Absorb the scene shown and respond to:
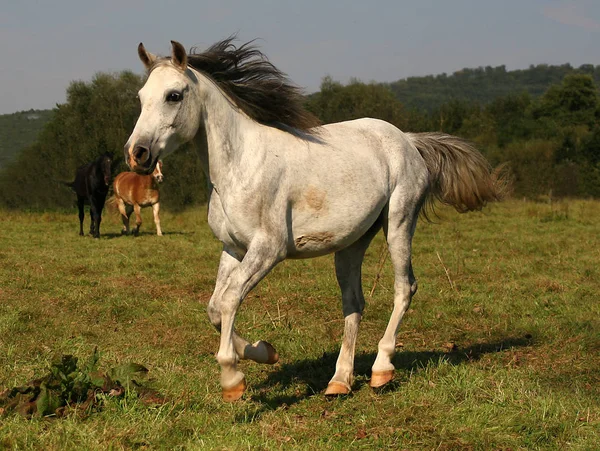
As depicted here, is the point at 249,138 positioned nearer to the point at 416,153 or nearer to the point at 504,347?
the point at 416,153

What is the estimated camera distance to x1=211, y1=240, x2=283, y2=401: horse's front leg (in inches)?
163

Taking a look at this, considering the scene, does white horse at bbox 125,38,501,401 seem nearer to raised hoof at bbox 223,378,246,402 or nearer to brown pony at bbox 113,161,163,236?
raised hoof at bbox 223,378,246,402

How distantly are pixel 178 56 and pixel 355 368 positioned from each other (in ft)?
9.31

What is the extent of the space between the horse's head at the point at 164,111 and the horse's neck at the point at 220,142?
124 mm

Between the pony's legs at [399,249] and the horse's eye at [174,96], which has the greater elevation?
the horse's eye at [174,96]

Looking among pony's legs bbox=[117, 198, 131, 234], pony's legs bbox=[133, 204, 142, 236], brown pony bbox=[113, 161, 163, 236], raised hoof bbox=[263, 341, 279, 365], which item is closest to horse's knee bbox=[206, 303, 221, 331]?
raised hoof bbox=[263, 341, 279, 365]

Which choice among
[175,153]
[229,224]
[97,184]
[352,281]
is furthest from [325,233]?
[175,153]

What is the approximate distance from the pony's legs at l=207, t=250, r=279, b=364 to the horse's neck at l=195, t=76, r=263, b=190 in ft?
1.83

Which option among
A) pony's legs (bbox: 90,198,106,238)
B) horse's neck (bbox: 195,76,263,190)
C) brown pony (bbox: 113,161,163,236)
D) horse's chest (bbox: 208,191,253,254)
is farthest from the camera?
brown pony (bbox: 113,161,163,236)

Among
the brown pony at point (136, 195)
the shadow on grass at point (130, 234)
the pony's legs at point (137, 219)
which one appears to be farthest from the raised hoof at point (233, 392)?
the brown pony at point (136, 195)

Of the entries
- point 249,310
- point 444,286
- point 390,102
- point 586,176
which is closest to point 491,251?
point 444,286

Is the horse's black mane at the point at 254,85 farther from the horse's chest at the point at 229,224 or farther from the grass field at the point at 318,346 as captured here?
the grass field at the point at 318,346

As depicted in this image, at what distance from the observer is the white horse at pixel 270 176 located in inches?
166

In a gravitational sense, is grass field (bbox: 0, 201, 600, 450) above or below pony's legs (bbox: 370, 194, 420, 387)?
below
